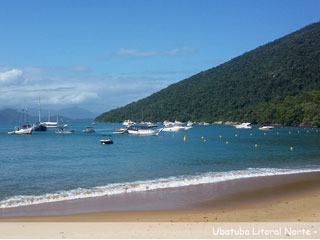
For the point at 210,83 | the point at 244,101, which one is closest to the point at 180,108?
the point at 210,83

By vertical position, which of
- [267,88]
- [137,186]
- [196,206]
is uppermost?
[267,88]

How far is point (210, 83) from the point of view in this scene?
646 ft

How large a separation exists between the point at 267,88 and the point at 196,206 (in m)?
155

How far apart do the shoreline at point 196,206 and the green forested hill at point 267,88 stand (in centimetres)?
9970

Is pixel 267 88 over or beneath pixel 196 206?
over

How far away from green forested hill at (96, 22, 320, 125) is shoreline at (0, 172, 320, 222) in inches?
3925

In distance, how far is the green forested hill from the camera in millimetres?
125188

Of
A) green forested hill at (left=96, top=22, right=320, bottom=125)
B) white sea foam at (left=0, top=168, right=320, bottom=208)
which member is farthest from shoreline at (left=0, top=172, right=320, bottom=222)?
green forested hill at (left=96, top=22, right=320, bottom=125)

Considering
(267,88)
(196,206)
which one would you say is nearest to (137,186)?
(196,206)

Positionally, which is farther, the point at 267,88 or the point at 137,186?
the point at 267,88

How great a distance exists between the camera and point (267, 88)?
160 meters

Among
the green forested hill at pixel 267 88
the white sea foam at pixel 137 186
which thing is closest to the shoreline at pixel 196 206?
the white sea foam at pixel 137 186

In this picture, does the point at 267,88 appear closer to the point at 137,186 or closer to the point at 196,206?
the point at 137,186

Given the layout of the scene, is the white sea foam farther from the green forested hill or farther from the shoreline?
the green forested hill
